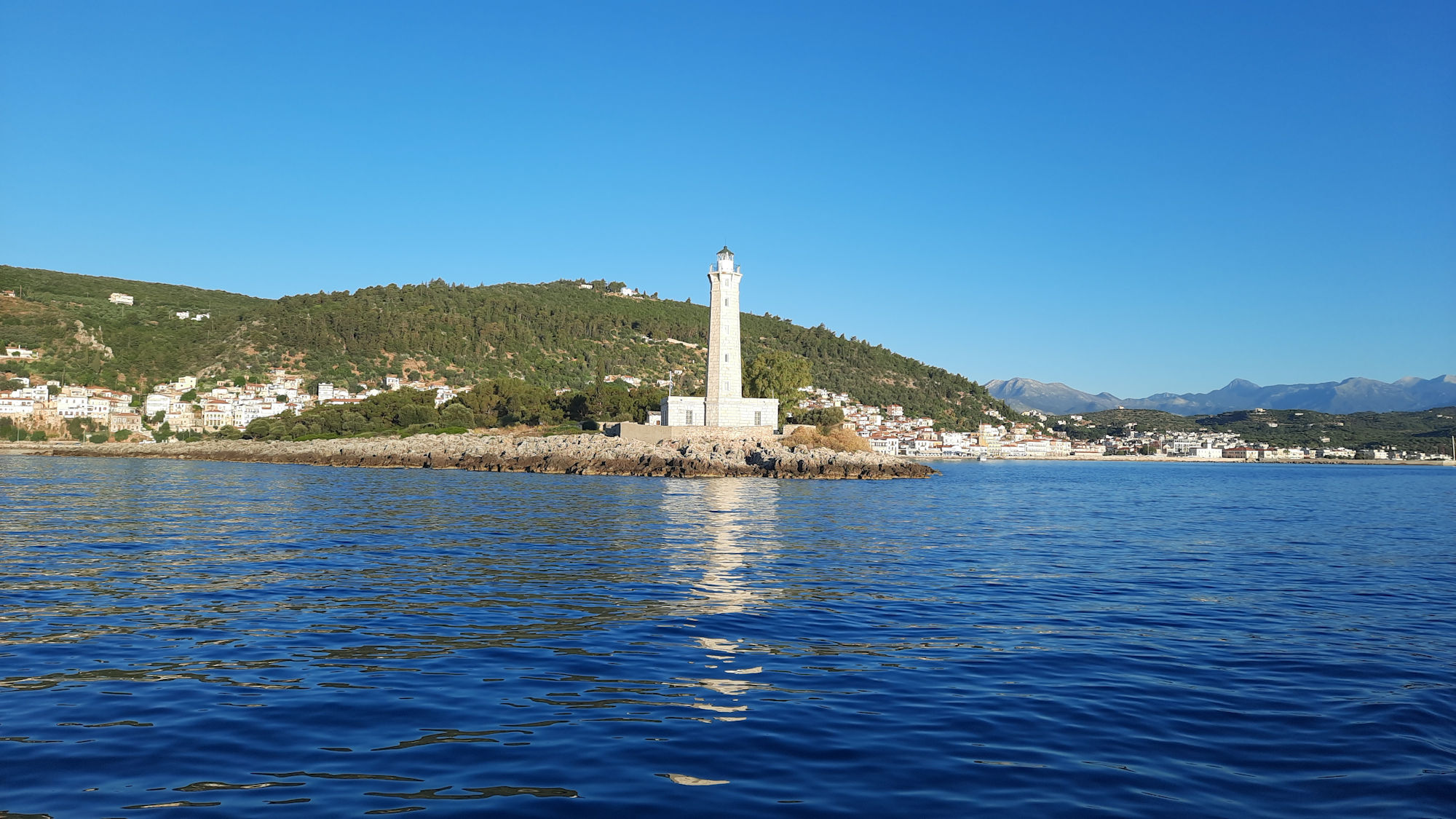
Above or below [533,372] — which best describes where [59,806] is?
below

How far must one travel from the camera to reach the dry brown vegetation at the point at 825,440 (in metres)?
66.2

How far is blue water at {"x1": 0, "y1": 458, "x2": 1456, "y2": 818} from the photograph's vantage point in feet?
18.9

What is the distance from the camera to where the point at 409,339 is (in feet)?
360

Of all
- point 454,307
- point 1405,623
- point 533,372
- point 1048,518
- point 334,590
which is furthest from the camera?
point 454,307

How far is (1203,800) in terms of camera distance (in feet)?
18.8

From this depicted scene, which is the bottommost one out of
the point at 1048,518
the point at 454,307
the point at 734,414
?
the point at 1048,518

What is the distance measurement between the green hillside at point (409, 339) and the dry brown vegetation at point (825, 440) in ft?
145

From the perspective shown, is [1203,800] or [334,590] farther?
[334,590]

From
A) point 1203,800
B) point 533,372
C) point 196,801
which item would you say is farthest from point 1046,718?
point 533,372

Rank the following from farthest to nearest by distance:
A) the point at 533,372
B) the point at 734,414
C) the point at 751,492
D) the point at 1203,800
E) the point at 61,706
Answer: the point at 533,372
the point at 734,414
the point at 751,492
the point at 61,706
the point at 1203,800

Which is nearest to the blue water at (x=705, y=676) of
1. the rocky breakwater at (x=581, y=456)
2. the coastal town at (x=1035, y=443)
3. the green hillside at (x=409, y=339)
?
the rocky breakwater at (x=581, y=456)

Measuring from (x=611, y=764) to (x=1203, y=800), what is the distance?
365 centimetres

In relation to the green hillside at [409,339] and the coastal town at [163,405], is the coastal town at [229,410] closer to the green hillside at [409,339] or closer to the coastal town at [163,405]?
the coastal town at [163,405]

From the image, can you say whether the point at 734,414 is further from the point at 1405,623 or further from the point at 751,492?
the point at 1405,623
